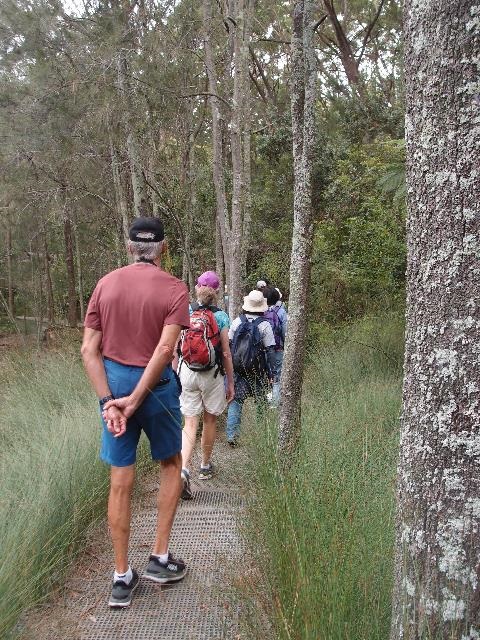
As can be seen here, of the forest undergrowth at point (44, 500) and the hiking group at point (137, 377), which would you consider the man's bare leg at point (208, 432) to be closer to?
the forest undergrowth at point (44, 500)

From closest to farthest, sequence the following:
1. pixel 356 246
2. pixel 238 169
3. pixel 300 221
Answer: pixel 300 221 → pixel 238 169 → pixel 356 246

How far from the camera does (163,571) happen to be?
10.0 ft

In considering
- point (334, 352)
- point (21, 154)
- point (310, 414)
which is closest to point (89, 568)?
point (310, 414)

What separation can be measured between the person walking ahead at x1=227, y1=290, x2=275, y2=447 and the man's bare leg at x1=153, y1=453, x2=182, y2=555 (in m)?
2.22

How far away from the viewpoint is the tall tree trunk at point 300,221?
13.4 ft

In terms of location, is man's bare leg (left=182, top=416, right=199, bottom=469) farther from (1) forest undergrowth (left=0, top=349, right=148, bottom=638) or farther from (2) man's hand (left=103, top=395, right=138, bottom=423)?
(2) man's hand (left=103, top=395, right=138, bottom=423)

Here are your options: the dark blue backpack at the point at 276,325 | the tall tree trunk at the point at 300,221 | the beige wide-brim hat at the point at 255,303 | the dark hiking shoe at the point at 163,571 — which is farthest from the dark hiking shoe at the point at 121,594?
the dark blue backpack at the point at 276,325

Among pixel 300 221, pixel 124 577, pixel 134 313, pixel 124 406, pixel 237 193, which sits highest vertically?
pixel 237 193

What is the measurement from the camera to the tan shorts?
4750 millimetres

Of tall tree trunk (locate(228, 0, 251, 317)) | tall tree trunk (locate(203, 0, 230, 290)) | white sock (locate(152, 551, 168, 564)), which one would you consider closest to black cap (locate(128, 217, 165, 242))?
white sock (locate(152, 551, 168, 564))

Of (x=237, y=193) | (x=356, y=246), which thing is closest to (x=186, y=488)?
(x=237, y=193)

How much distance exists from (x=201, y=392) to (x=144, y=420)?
1766 millimetres

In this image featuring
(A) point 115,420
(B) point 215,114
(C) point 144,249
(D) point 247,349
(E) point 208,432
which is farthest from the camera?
(B) point 215,114

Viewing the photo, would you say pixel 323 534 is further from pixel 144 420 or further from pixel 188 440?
pixel 188 440
